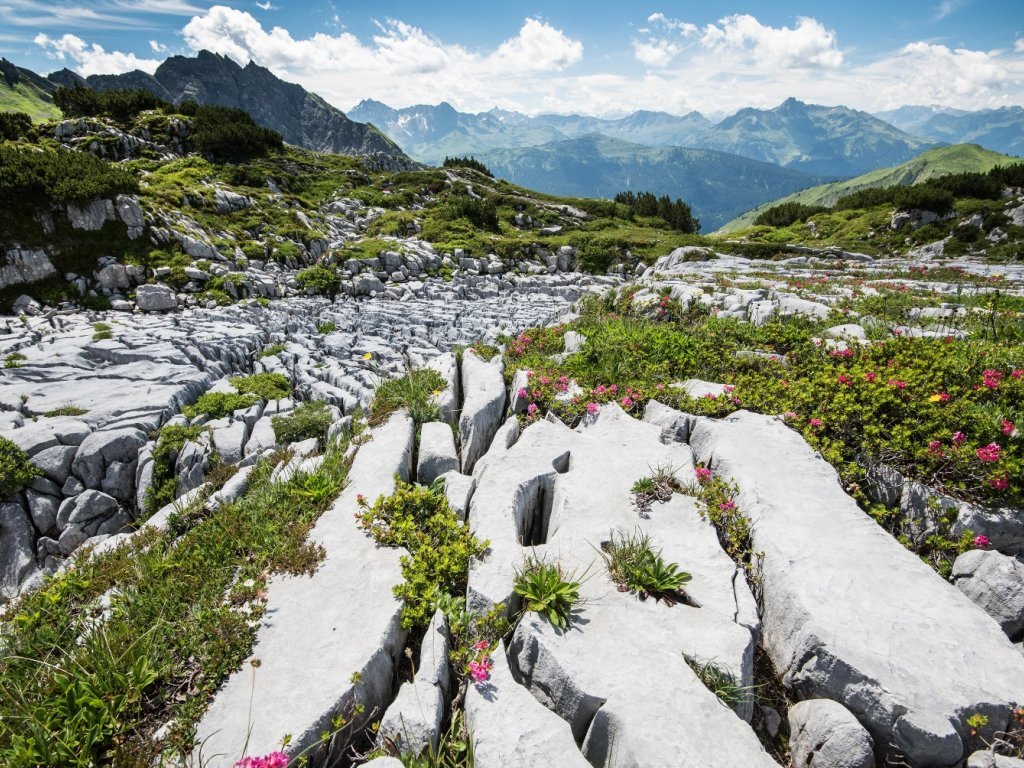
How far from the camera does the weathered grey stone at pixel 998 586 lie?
5.18 meters

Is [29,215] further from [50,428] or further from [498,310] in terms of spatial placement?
Result: [498,310]

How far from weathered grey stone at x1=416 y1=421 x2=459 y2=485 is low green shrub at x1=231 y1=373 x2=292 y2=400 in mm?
7337

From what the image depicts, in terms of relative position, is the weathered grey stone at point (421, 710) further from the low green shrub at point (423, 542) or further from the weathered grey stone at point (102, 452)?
the weathered grey stone at point (102, 452)

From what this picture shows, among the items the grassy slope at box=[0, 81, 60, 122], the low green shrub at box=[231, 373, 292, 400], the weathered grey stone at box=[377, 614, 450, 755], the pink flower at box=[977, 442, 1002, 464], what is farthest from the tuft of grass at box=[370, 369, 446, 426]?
the grassy slope at box=[0, 81, 60, 122]

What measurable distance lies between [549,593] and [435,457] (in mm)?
4062

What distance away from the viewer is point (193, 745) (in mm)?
4262

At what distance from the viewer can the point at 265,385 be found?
14.5 meters

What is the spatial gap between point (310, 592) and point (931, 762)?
6.72m

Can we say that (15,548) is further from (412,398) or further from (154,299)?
(154,299)

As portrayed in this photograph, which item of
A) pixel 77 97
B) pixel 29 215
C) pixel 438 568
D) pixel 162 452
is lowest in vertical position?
pixel 162 452

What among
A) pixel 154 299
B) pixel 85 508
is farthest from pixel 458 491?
pixel 154 299

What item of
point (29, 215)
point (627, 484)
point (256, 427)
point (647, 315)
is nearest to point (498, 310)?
point (647, 315)

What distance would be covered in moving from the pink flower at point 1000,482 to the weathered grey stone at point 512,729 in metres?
6.59

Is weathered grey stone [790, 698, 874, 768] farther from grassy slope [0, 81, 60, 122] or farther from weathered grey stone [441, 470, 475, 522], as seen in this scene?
grassy slope [0, 81, 60, 122]
